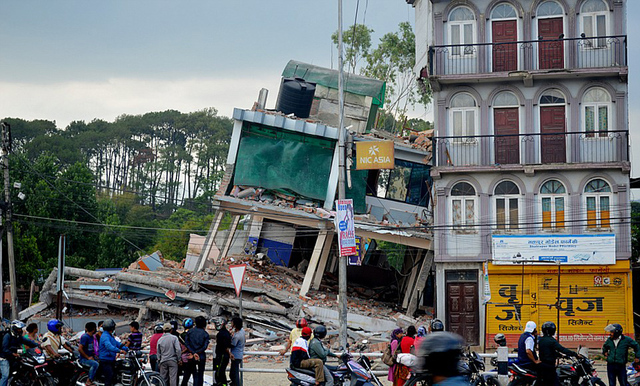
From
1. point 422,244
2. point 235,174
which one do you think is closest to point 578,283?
point 422,244

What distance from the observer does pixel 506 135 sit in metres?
30.1

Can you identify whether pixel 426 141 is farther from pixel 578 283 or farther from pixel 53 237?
pixel 53 237

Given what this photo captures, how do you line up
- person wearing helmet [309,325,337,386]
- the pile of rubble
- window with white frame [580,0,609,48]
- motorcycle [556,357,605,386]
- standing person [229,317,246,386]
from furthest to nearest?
window with white frame [580,0,609,48], the pile of rubble, standing person [229,317,246,386], motorcycle [556,357,605,386], person wearing helmet [309,325,337,386]

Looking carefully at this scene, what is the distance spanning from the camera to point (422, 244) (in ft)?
102

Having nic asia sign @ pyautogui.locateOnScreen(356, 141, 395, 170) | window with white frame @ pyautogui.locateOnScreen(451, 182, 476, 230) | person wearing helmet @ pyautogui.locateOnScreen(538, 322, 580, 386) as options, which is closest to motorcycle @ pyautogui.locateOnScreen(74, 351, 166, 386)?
person wearing helmet @ pyautogui.locateOnScreen(538, 322, 580, 386)

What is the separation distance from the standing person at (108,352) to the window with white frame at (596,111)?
68.0 feet

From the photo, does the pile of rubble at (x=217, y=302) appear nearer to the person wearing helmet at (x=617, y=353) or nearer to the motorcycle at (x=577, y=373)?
the person wearing helmet at (x=617, y=353)

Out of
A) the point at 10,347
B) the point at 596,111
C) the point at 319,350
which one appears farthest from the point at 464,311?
the point at 10,347

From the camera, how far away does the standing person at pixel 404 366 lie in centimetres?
1490

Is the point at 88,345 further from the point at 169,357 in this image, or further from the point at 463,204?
the point at 463,204

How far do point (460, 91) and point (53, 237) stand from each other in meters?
32.9

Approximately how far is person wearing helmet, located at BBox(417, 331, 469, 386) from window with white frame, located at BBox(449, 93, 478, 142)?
2576 cm

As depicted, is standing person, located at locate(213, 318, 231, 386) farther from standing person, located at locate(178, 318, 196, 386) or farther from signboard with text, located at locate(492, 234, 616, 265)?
signboard with text, located at locate(492, 234, 616, 265)

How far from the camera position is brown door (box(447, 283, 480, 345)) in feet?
98.4
